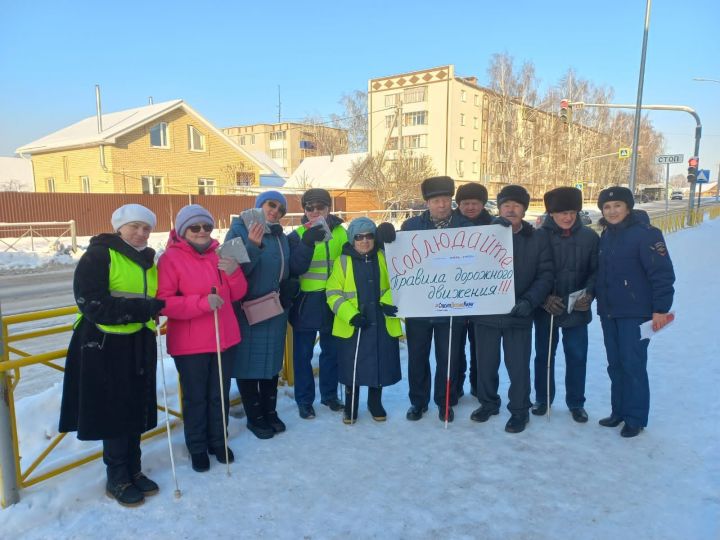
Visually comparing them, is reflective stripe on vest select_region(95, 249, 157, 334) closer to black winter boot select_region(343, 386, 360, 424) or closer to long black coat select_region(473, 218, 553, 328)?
black winter boot select_region(343, 386, 360, 424)

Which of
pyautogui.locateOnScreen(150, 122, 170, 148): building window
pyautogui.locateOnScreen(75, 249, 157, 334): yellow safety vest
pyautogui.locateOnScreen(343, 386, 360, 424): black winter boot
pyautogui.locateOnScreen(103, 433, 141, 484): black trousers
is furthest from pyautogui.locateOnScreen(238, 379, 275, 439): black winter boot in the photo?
pyautogui.locateOnScreen(150, 122, 170, 148): building window

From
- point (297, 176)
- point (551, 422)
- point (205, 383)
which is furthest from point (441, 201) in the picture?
point (297, 176)

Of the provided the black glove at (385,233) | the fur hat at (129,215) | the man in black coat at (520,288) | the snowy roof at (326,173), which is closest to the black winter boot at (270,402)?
the black glove at (385,233)

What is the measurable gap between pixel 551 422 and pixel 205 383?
2.93m

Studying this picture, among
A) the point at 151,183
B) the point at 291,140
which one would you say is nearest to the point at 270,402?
the point at 151,183

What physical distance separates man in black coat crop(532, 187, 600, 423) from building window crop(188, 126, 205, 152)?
29579 millimetres

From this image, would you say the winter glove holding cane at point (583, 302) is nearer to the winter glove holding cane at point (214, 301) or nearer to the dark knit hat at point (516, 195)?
the dark knit hat at point (516, 195)

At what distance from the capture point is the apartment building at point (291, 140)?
72688 millimetres

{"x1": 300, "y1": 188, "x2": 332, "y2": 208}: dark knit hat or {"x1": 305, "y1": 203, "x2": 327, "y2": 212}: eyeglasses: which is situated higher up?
{"x1": 300, "y1": 188, "x2": 332, "y2": 208}: dark knit hat

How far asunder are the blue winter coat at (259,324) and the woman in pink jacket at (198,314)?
0.26 metres

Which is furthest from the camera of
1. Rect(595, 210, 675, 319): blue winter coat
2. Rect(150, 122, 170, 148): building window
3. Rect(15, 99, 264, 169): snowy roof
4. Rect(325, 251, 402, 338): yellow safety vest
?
Rect(150, 122, 170, 148): building window

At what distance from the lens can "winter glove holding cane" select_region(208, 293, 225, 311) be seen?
3282 millimetres

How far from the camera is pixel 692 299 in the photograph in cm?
943

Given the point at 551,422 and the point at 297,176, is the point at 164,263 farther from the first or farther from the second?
the point at 297,176
